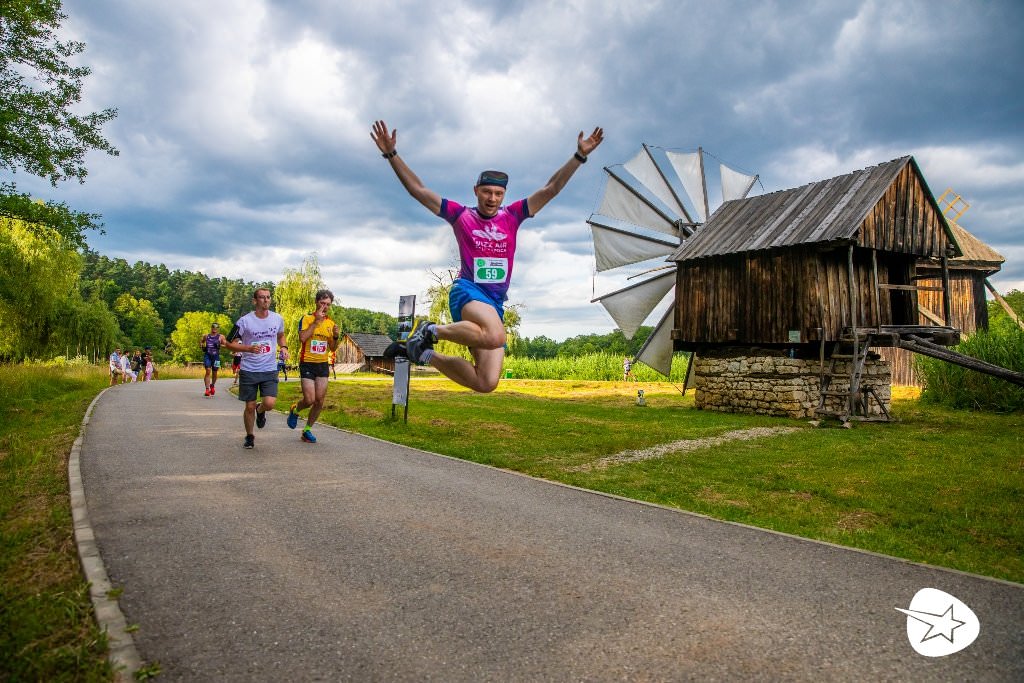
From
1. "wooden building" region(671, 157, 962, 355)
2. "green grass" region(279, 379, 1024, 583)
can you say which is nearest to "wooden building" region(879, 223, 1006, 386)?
"wooden building" region(671, 157, 962, 355)

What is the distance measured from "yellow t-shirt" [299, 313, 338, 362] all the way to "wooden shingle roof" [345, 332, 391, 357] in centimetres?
6261

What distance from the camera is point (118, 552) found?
4.92 m

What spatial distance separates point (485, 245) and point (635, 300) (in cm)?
2489

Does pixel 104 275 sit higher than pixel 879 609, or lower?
higher

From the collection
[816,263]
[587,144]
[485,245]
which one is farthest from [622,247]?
[485,245]

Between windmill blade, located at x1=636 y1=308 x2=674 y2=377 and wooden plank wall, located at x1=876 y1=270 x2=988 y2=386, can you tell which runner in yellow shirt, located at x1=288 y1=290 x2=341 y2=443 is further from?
wooden plank wall, located at x1=876 y1=270 x2=988 y2=386

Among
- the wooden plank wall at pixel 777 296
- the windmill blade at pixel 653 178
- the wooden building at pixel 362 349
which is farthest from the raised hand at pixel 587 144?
the wooden building at pixel 362 349

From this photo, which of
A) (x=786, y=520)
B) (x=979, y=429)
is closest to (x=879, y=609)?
(x=786, y=520)

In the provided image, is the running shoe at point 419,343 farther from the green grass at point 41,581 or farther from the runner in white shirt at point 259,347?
the runner in white shirt at point 259,347

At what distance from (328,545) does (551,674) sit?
2.82 m

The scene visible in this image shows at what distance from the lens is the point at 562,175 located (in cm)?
464

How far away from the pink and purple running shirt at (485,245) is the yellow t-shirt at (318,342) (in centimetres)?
617

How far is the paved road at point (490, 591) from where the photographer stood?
11.2ft

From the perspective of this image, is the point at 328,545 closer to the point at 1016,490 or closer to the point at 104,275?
the point at 1016,490
